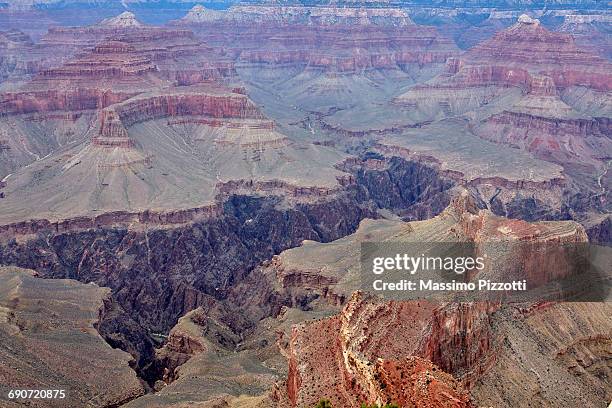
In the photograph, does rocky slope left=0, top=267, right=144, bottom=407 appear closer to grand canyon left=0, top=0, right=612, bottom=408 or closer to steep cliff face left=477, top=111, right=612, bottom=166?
grand canyon left=0, top=0, right=612, bottom=408

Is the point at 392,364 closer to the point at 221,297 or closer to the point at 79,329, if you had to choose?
the point at 79,329

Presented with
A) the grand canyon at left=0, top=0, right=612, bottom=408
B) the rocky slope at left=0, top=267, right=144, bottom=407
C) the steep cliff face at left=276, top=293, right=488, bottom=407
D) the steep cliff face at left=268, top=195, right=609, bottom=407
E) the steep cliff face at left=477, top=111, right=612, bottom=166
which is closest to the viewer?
the steep cliff face at left=276, top=293, right=488, bottom=407

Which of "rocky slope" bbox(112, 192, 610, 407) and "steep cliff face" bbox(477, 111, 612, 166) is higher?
"rocky slope" bbox(112, 192, 610, 407)

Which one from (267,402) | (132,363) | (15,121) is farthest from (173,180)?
(267,402)

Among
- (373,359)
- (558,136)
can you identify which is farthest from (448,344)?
(558,136)

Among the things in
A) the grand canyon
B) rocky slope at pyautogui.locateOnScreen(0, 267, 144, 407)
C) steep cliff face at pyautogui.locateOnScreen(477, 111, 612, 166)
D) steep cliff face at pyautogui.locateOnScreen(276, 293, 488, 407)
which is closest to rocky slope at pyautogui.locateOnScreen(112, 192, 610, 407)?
steep cliff face at pyautogui.locateOnScreen(276, 293, 488, 407)

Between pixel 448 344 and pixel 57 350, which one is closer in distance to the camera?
pixel 448 344

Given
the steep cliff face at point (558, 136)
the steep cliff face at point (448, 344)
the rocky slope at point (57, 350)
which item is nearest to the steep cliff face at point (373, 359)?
the steep cliff face at point (448, 344)

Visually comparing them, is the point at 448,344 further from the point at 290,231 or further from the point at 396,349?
the point at 290,231
